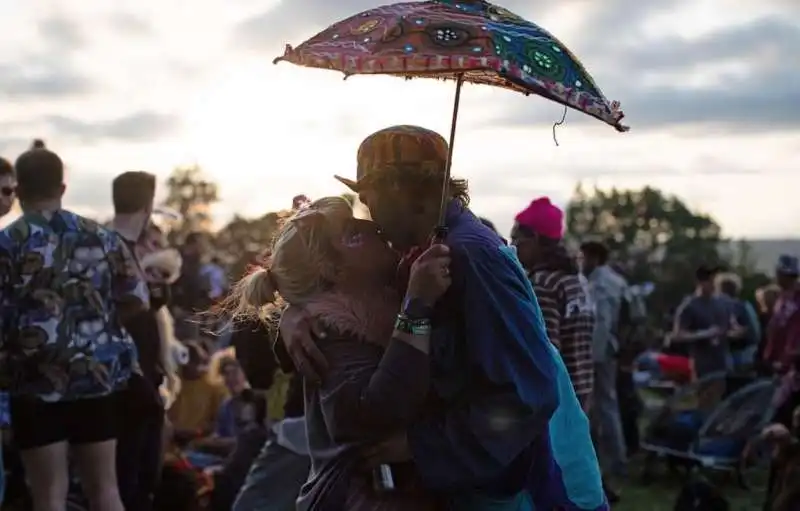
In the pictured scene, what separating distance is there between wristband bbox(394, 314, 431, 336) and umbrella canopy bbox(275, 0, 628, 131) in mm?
581

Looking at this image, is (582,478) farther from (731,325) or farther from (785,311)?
(731,325)

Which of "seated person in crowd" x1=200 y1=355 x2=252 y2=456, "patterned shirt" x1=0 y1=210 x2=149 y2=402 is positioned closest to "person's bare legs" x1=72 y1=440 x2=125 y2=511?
"patterned shirt" x1=0 y1=210 x2=149 y2=402

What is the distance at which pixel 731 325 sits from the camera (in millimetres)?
14539

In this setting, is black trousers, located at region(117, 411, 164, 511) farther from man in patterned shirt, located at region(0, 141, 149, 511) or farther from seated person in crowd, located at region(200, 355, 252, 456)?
seated person in crowd, located at region(200, 355, 252, 456)

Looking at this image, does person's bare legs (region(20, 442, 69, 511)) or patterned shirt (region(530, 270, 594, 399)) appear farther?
patterned shirt (region(530, 270, 594, 399))

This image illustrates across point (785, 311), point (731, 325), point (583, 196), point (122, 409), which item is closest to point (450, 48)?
point (122, 409)

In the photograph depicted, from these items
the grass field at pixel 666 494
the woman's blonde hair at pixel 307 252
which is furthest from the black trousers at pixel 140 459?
the grass field at pixel 666 494

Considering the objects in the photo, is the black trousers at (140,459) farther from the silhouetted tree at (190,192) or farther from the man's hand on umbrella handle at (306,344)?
the silhouetted tree at (190,192)

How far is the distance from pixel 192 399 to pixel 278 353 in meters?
6.61

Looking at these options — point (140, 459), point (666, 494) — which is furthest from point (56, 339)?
point (666, 494)

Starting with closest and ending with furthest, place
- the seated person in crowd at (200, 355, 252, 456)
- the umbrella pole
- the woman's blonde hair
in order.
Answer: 1. the umbrella pole
2. the woman's blonde hair
3. the seated person in crowd at (200, 355, 252, 456)

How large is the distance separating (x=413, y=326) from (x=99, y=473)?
3283mm

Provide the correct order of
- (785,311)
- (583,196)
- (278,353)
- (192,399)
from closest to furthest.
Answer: (278,353) → (192,399) → (785,311) → (583,196)

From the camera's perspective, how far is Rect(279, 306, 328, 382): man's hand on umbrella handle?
3180 mm
